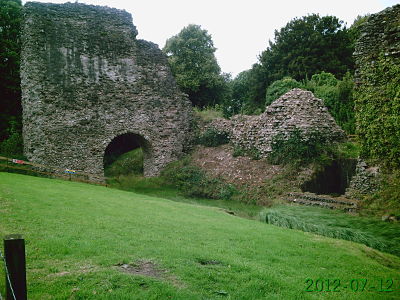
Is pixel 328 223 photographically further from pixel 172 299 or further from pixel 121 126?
pixel 121 126

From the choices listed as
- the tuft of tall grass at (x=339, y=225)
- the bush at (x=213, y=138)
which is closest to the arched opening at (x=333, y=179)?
the tuft of tall grass at (x=339, y=225)

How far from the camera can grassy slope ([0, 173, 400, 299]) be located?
169 inches

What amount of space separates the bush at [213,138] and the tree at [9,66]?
37.1 ft

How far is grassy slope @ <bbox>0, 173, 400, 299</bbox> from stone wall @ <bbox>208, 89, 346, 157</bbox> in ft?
26.2

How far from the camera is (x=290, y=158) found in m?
15.1

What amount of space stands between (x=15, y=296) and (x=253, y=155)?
14.7 metres

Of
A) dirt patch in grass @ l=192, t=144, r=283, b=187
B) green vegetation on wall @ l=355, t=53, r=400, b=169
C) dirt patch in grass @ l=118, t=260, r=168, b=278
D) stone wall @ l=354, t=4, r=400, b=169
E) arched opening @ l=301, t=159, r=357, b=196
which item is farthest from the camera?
dirt patch in grass @ l=192, t=144, r=283, b=187

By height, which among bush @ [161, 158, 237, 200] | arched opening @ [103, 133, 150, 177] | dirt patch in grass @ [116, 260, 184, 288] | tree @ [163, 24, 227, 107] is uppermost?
tree @ [163, 24, 227, 107]

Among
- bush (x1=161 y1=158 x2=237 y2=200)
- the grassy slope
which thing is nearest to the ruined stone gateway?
bush (x1=161 y1=158 x2=237 y2=200)

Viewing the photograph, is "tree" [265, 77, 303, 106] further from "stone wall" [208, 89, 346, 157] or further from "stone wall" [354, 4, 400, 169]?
"stone wall" [354, 4, 400, 169]

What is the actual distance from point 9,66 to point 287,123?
17.0m

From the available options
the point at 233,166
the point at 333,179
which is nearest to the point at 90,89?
the point at 233,166

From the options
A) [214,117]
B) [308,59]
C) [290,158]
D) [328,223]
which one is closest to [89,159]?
[214,117]

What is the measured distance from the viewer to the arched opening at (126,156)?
20031 millimetres
